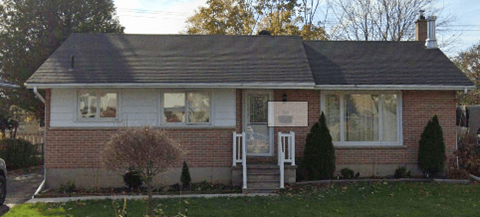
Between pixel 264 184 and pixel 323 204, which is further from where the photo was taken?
pixel 264 184

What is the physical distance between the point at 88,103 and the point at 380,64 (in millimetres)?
8848

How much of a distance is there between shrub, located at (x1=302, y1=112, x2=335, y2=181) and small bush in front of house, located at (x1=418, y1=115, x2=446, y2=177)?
103 inches

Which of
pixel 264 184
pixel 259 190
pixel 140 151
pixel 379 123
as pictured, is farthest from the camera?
pixel 379 123

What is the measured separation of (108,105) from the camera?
12.1m

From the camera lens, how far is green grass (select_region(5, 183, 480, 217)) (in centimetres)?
873

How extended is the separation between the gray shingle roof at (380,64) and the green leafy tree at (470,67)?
1220cm

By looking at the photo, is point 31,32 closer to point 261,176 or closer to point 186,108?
point 186,108

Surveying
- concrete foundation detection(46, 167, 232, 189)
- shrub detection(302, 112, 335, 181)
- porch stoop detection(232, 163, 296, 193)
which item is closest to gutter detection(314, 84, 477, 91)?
shrub detection(302, 112, 335, 181)

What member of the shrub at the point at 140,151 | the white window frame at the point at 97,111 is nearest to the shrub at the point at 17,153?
the white window frame at the point at 97,111

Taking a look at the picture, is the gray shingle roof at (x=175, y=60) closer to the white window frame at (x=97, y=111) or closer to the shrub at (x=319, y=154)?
the white window frame at (x=97, y=111)

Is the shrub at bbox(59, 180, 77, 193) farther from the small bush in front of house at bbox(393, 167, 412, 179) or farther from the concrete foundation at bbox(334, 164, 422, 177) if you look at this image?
the small bush in front of house at bbox(393, 167, 412, 179)

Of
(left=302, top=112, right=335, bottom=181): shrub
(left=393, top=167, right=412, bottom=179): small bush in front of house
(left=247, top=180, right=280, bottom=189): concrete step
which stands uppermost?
(left=302, top=112, right=335, bottom=181): shrub

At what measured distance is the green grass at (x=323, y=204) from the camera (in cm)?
873

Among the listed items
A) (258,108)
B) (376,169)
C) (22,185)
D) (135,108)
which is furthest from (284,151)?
(22,185)
